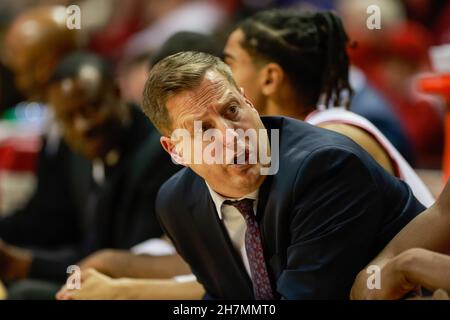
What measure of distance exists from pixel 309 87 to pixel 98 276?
51cm

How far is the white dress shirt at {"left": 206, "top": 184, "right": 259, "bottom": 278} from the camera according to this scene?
1.32 m

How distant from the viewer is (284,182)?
1.25m

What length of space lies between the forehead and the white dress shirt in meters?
0.15

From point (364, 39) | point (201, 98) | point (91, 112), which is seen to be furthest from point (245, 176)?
point (364, 39)

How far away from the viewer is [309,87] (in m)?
1.52

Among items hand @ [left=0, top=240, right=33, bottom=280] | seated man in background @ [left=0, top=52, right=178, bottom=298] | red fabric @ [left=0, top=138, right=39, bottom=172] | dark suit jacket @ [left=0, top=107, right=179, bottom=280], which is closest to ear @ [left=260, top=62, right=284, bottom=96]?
dark suit jacket @ [left=0, top=107, right=179, bottom=280]

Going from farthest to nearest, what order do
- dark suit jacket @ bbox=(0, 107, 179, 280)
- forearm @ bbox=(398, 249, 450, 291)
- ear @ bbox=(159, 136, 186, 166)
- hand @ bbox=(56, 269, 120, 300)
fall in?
dark suit jacket @ bbox=(0, 107, 179, 280), hand @ bbox=(56, 269, 120, 300), ear @ bbox=(159, 136, 186, 166), forearm @ bbox=(398, 249, 450, 291)

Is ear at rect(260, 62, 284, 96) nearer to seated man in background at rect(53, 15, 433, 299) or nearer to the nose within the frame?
seated man in background at rect(53, 15, 433, 299)

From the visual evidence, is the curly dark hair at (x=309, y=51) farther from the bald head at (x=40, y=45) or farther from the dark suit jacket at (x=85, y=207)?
the bald head at (x=40, y=45)

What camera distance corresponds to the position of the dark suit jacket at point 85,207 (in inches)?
81.7

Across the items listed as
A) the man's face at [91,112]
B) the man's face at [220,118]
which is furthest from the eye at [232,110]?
the man's face at [91,112]

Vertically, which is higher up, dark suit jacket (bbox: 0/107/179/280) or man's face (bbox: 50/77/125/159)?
man's face (bbox: 50/77/125/159)
